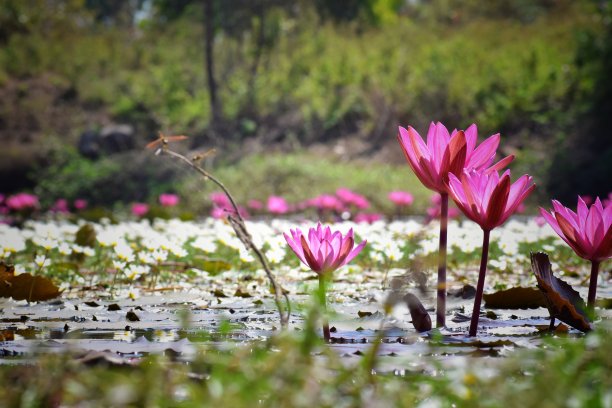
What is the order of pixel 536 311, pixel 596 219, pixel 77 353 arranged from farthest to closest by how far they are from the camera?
pixel 536 311 < pixel 596 219 < pixel 77 353

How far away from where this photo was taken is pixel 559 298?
77.5 inches

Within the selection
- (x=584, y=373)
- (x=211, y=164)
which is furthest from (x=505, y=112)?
(x=584, y=373)

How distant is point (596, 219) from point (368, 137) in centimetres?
1435

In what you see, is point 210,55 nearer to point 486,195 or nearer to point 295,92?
point 295,92

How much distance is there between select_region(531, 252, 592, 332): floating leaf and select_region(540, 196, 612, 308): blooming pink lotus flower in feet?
0.33

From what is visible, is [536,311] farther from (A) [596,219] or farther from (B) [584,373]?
(B) [584,373]

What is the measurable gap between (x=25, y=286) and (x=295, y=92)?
1572cm

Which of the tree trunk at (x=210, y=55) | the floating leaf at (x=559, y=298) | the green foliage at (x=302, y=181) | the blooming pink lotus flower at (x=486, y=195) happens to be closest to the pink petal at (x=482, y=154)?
the blooming pink lotus flower at (x=486, y=195)

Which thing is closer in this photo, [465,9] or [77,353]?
[77,353]

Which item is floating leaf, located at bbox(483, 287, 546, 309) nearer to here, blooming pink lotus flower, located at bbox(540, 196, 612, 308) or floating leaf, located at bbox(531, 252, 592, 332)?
floating leaf, located at bbox(531, 252, 592, 332)

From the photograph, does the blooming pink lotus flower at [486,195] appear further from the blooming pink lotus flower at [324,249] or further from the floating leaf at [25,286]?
the floating leaf at [25,286]

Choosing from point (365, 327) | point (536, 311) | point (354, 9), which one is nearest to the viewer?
point (365, 327)

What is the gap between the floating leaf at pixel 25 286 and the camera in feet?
8.47

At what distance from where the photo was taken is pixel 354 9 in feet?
69.3
